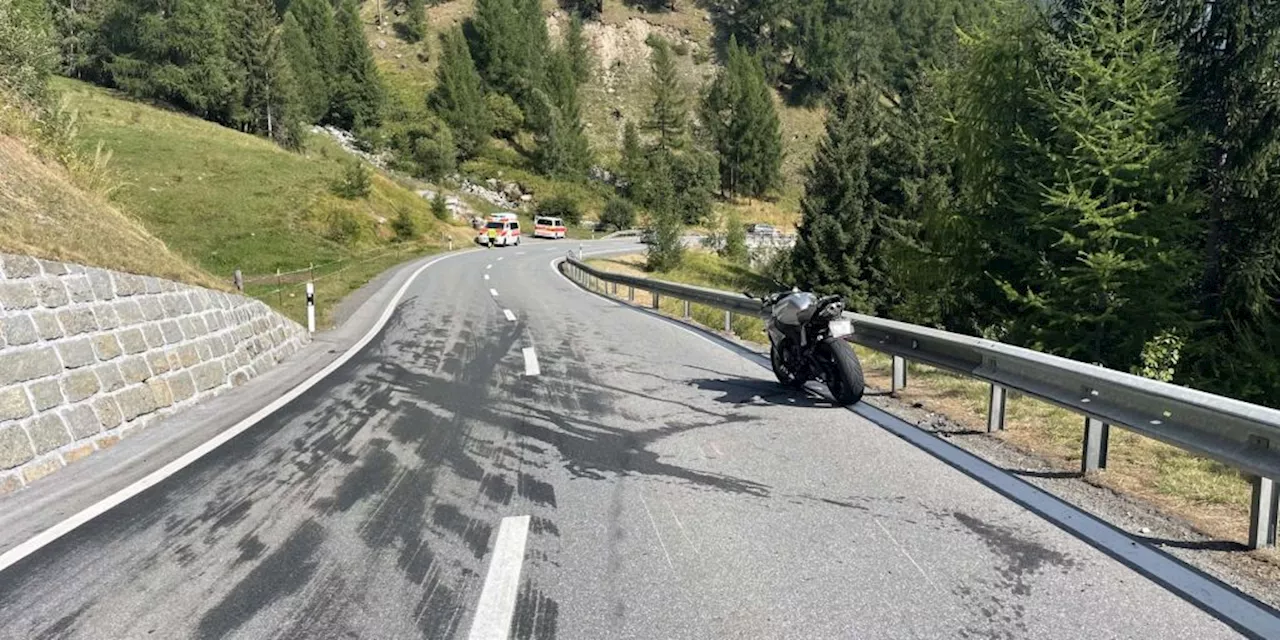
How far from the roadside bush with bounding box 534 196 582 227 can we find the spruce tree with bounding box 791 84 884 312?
42372 mm

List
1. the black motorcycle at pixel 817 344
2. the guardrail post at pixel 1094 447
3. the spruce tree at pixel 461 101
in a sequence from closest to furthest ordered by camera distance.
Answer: the guardrail post at pixel 1094 447 → the black motorcycle at pixel 817 344 → the spruce tree at pixel 461 101

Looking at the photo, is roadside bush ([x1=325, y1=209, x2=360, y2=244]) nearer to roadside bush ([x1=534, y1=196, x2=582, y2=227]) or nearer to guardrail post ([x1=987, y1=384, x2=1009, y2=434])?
roadside bush ([x1=534, y1=196, x2=582, y2=227])

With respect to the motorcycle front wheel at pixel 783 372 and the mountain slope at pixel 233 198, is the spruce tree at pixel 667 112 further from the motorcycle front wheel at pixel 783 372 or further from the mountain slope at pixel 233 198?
the motorcycle front wheel at pixel 783 372

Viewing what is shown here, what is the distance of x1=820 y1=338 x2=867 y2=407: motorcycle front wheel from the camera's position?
738 cm

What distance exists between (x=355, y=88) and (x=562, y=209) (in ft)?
101

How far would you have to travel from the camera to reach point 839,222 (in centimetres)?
3831

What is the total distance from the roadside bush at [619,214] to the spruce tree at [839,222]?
135 feet

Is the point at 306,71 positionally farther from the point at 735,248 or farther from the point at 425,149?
the point at 735,248

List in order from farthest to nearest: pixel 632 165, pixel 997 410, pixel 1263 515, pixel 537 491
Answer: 1. pixel 632 165
2. pixel 997 410
3. pixel 537 491
4. pixel 1263 515

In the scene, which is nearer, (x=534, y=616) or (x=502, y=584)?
(x=534, y=616)

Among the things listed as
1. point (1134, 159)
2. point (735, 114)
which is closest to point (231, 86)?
point (735, 114)

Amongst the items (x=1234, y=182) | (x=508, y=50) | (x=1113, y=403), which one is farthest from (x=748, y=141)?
(x=1113, y=403)

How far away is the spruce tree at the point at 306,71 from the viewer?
8076 centimetres

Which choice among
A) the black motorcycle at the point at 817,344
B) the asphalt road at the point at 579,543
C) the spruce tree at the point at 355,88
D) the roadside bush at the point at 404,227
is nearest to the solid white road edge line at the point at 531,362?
the asphalt road at the point at 579,543
